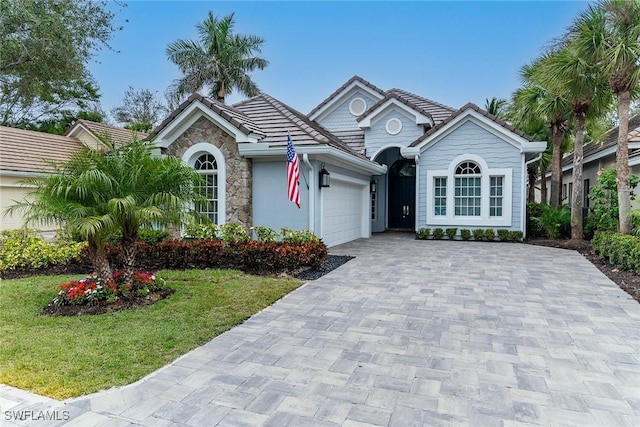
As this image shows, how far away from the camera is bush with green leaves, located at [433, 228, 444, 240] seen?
1452cm

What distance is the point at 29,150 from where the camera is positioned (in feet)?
51.9

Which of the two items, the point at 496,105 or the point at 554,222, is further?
the point at 496,105

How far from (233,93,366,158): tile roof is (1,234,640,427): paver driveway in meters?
4.77

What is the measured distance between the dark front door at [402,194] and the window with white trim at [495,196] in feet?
14.3

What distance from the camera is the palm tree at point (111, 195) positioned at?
5.66 m

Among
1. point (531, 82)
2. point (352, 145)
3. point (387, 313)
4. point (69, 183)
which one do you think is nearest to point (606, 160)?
point (531, 82)

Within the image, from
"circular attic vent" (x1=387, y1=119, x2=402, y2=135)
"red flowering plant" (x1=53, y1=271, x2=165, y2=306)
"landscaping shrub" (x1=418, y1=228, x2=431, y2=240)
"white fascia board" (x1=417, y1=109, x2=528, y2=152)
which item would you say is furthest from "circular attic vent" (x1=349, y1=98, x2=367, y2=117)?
"red flowering plant" (x1=53, y1=271, x2=165, y2=306)

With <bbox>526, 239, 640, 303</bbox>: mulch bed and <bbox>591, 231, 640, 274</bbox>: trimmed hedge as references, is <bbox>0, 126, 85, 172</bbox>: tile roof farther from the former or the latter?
<bbox>591, 231, 640, 274</bbox>: trimmed hedge

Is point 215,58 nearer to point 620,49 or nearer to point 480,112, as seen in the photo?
point 480,112

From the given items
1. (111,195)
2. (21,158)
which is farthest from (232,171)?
(21,158)

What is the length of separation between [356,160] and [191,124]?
5.06 metres

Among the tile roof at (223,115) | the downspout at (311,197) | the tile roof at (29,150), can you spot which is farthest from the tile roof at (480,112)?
the tile roof at (29,150)

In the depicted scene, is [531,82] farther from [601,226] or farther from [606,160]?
[601,226]

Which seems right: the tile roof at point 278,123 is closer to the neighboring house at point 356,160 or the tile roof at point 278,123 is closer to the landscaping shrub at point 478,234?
the neighboring house at point 356,160
